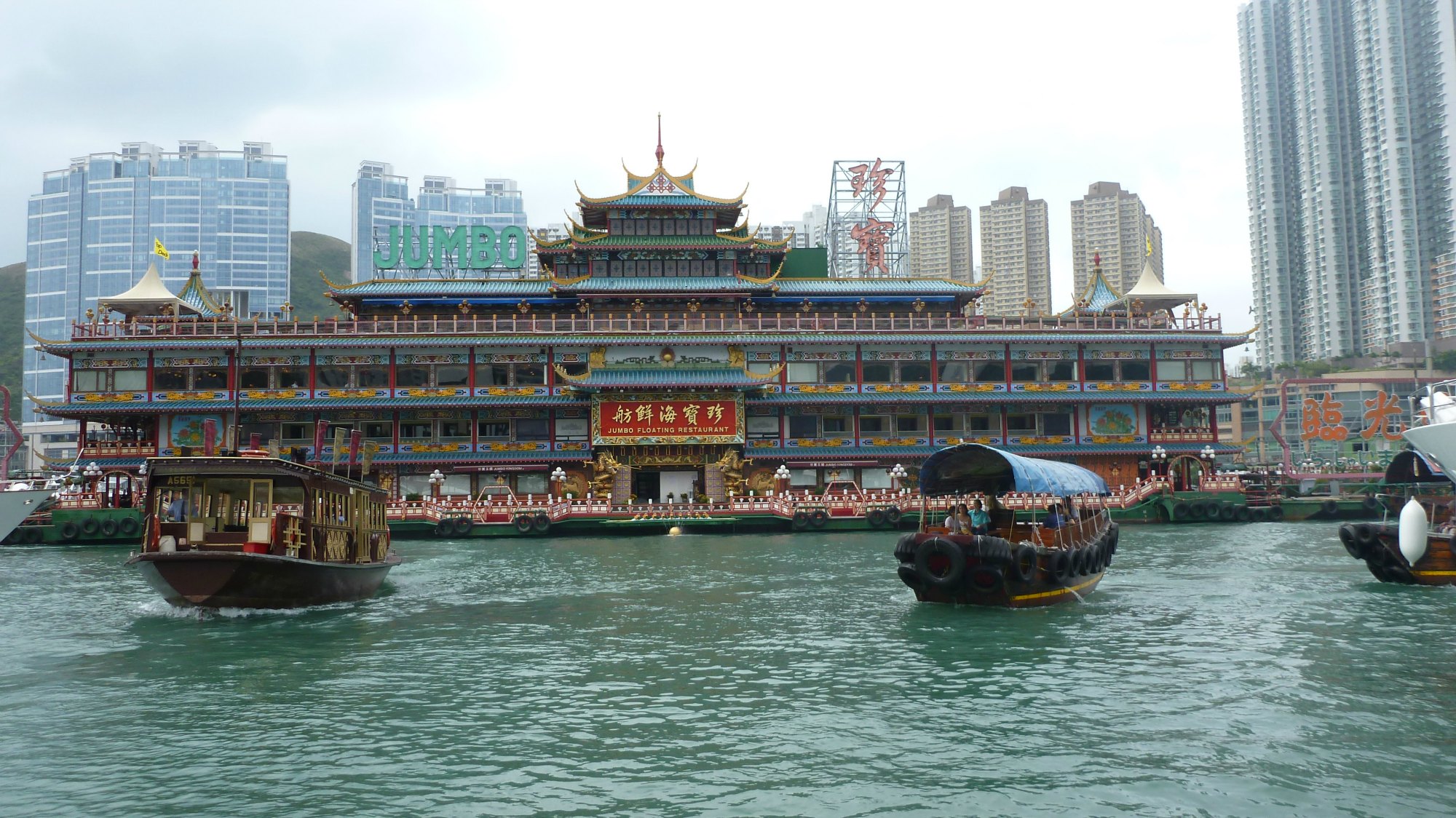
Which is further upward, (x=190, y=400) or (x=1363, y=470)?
(x=190, y=400)

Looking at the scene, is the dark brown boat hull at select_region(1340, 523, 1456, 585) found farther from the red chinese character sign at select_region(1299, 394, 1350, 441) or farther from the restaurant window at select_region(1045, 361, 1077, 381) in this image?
the red chinese character sign at select_region(1299, 394, 1350, 441)

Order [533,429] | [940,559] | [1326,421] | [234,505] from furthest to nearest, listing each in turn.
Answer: [1326,421], [533,429], [234,505], [940,559]

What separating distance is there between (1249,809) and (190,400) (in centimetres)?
5941

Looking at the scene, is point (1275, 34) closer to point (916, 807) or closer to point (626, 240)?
point (626, 240)

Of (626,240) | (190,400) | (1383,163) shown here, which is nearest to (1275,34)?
(1383,163)

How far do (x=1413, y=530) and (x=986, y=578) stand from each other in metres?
11.9

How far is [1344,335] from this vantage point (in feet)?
429

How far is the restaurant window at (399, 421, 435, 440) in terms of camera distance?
59.9 meters

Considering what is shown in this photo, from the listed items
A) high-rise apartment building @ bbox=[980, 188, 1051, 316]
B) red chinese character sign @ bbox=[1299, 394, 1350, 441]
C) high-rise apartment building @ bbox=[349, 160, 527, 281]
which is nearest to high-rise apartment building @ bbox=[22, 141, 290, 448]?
high-rise apartment building @ bbox=[349, 160, 527, 281]

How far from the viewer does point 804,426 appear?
6131 centimetres

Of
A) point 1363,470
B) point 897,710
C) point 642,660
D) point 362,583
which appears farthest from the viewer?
point 1363,470

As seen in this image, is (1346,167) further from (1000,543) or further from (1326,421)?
(1000,543)

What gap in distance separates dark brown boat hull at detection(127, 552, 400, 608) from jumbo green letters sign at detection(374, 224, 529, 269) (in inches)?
1672

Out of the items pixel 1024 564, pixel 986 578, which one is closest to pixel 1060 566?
pixel 1024 564
